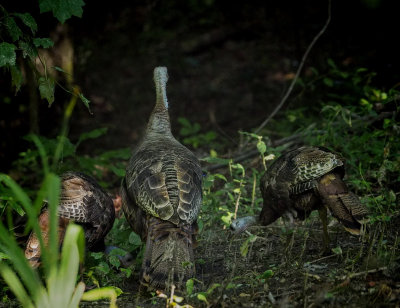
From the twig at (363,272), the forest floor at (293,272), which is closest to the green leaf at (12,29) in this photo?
the forest floor at (293,272)

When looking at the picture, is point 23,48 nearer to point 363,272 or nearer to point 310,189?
point 310,189

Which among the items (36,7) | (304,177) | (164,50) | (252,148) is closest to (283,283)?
(304,177)

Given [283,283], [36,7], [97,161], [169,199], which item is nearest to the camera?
[283,283]

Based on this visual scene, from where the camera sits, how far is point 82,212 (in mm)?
4781

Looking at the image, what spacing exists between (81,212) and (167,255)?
0.97 metres

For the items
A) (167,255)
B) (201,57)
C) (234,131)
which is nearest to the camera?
(167,255)

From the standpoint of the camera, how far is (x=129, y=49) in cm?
1234

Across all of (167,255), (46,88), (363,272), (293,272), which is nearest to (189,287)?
(167,255)

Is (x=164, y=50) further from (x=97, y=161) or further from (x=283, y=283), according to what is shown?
(x=283, y=283)

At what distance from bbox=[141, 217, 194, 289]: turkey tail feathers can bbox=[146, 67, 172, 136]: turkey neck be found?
1.69 metres

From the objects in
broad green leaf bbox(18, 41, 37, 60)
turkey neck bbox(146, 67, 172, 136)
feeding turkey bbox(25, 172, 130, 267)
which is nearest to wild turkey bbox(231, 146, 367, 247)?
feeding turkey bbox(25, 172, 130, 267)

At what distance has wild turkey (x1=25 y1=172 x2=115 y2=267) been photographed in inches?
183

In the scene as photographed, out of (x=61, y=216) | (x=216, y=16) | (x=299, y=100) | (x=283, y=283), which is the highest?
(x=216, y=16)

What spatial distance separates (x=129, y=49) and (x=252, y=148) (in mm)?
5659
